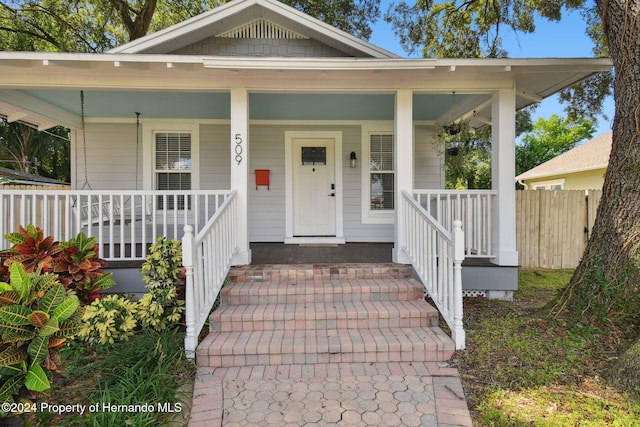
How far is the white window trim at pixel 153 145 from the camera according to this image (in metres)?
6.39

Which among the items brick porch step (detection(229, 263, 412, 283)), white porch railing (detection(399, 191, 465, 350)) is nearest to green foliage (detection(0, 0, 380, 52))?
white porch railing (detection(399, 191, 465, 350))

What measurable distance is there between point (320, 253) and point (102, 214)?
9.33 ft

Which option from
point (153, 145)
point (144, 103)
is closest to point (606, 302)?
point (144, 103)

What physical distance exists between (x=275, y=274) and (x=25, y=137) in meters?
18.1

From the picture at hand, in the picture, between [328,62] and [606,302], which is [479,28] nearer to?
[328,62]

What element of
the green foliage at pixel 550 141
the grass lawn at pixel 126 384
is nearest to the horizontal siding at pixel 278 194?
the grass lawn at pixel 126 384

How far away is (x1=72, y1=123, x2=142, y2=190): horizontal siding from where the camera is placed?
643 cm

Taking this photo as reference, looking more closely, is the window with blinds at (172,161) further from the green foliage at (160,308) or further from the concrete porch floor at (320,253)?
the green foliage at (160,308)

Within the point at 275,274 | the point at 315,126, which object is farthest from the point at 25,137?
the point at 275,274

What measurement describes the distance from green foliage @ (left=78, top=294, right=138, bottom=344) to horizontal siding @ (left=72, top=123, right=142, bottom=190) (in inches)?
156

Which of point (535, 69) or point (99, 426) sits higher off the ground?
point (535, 69)

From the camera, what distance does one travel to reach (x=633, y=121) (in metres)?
3.23

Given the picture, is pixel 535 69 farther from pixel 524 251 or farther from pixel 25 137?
pixel 25 137

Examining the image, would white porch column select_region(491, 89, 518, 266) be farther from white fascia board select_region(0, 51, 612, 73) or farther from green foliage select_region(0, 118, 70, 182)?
green foliage select_region(0, 118, 70, 182)
